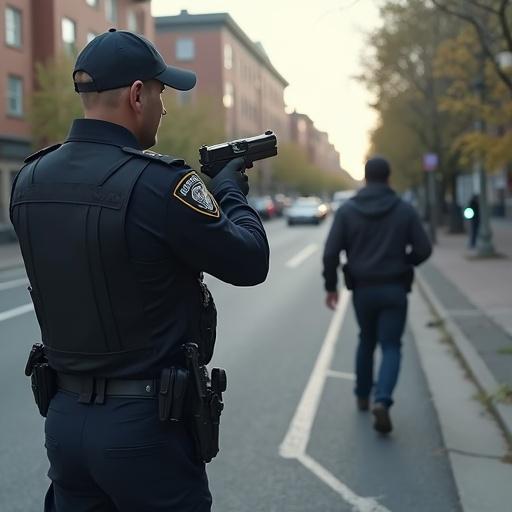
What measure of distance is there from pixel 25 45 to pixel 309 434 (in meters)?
28.8

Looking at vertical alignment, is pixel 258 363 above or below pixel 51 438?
below

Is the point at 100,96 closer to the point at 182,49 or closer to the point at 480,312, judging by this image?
the point at 480,312

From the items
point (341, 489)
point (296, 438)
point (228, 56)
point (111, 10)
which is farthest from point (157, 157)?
point (228, 56)

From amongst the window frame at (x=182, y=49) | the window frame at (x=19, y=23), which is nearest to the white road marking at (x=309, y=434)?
the window frame at (x=19, y=23)

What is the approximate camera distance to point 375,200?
18.2 ft

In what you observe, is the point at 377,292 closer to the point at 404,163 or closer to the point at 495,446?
the point at 495,446

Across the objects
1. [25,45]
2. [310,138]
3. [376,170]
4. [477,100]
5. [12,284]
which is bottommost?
[12,284]

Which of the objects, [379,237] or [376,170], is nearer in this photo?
[379,237]

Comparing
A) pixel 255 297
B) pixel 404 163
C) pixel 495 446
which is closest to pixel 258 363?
pixel 495 446

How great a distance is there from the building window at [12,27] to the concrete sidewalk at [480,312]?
18.2m

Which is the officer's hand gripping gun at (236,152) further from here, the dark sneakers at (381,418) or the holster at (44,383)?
the dark sneakers at (381,418)

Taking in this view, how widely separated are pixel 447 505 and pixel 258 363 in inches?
154

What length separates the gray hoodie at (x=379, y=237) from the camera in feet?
17.9

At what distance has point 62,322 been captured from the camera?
205cm
